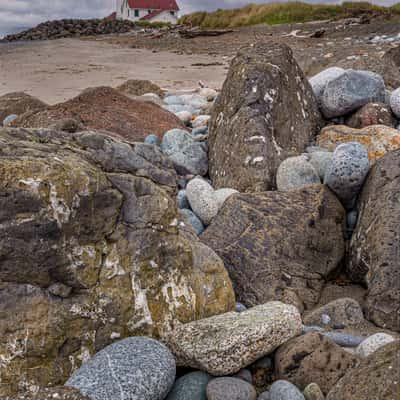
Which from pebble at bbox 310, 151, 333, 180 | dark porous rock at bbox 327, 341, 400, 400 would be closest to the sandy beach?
pebble at bbox 310, 151, 333, 180

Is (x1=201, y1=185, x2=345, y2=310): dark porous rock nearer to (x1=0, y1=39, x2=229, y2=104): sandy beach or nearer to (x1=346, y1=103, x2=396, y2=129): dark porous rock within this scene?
(x1=346, y1=103, x2=396, y2=129): dark porous rock

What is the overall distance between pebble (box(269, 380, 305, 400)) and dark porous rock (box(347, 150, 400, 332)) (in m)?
1.36

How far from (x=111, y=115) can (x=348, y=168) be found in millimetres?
3593

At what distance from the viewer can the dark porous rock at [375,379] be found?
1.99 metres

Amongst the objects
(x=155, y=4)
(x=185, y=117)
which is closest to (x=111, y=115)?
(x=185, y=117)

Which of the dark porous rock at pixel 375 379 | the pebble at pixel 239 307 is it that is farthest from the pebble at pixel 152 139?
the dark porous rock at pixel 375 379

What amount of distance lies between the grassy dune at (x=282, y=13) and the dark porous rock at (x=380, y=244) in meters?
32.3

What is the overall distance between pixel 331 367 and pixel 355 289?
1.77 metres

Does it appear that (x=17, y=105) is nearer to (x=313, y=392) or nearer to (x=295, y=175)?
(x=295, y=175)

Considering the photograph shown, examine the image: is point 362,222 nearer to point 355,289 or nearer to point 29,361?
point 355,289

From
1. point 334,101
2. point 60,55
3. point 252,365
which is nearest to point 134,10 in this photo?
point 60,55

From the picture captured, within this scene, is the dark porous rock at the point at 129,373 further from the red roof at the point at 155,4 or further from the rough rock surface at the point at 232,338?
the red roof at the point at 155,4

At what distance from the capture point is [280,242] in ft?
14.7

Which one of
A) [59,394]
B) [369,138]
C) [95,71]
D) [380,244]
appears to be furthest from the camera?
[95,71]
